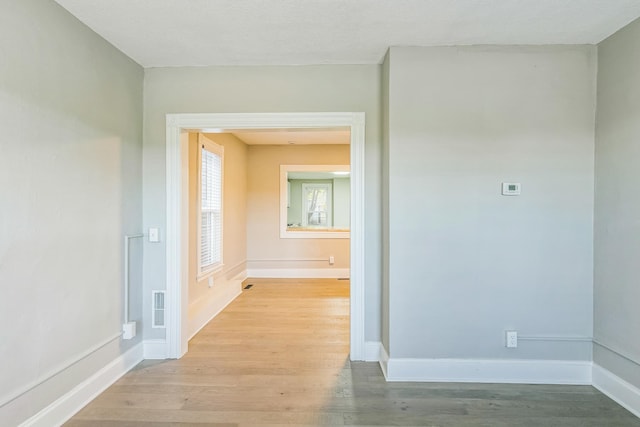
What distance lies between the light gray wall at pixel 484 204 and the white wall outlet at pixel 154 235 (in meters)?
1.91

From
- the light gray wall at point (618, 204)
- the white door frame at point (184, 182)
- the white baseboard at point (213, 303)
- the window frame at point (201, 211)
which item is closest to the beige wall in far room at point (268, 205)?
the white baseboard at point (213, 303)

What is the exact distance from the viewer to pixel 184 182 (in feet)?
9.92

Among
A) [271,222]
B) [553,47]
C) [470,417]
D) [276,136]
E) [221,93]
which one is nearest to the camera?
[470,417]

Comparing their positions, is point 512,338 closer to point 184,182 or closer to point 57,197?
point 184,182

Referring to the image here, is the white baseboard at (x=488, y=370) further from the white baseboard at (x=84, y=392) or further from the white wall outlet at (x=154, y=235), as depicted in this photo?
the white wall outlet at (x=154, y=235)

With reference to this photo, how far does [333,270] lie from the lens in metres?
6.55

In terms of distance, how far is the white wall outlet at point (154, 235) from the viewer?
2.93 meters

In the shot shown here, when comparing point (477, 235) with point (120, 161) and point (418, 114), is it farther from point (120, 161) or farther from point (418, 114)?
point (120, 161)

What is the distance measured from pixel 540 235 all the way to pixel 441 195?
0.77 meters

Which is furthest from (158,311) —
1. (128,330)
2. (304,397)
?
(304,397)

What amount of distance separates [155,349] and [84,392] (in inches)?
28.1

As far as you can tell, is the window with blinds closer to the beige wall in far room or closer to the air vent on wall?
the air vent on wall

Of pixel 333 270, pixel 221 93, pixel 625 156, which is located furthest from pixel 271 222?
pixel 625 156

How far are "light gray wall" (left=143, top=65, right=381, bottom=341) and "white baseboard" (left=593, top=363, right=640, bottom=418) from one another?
1550 millimetres
